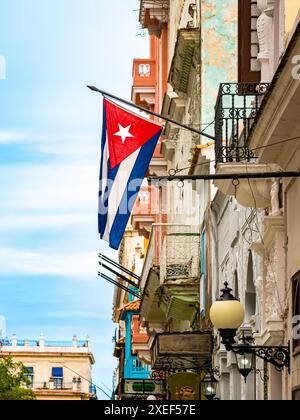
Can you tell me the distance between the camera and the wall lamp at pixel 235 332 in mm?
17203

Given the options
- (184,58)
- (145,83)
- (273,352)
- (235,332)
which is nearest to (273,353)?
(273,352)

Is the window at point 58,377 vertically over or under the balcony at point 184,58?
over

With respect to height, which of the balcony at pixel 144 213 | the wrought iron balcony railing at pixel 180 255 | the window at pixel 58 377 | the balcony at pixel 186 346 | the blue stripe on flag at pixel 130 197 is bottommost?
the balcony at pixel 186 346

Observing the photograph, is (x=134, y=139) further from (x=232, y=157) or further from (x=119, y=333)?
(x=119, y=333)

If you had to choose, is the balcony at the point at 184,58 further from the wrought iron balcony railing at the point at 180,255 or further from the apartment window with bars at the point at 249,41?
the apartment window with bars at the point at 249,41

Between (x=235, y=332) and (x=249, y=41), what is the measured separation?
12.3ft

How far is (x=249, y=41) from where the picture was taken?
62.9ft

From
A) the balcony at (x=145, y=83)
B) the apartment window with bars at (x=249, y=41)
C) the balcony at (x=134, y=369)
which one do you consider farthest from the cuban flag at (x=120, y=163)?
the balcony at (x=134, y=369)

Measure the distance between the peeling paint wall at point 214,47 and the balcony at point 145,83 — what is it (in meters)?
18.5

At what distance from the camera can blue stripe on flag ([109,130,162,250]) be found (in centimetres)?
2102

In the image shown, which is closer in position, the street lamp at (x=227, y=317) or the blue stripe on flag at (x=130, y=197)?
the street lamp at (x=227, y=317)
